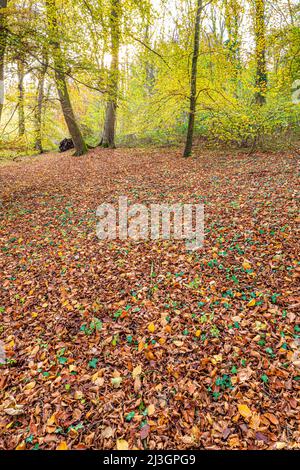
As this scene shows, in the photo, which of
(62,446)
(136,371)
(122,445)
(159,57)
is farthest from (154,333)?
(159,57)

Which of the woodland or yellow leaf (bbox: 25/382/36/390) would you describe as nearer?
the woodland

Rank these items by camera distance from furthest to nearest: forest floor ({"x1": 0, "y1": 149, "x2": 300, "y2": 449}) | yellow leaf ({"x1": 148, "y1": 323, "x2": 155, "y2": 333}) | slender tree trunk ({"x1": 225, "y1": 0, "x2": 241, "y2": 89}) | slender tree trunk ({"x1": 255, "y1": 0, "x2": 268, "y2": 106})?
slender tree trunk ({"x1": 255, "y1": 0, "x2": 268, "y2": 106}) < slender tree trunk ({"x1": 225, "y1": 0, "x2": 241, "y2": 89}) < yellow leaf ({"x1": 148, "y1": 323, "x2": 155, "y2": 333}) < forest floor ({"x1": 0, "y1": 149, "x2": 300, "y2": 449})

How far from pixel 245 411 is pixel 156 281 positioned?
6.87 ft

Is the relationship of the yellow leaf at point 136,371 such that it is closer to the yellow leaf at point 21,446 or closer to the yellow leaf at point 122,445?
the yellow leaf at point 122,445

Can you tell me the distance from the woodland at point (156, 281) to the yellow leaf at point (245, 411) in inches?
1.0

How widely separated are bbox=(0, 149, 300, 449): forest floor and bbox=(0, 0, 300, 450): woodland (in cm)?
2

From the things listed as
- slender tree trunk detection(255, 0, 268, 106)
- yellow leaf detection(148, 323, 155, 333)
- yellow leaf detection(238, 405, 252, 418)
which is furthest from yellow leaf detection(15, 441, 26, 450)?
slender tree trunk detection(255, 0, 268, 106)

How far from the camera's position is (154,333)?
3.19 metres

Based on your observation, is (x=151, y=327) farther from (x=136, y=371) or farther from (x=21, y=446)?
(x=21, y=446)

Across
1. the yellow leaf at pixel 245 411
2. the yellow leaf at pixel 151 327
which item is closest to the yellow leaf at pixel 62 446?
the yellow leaf at pixel 151 327

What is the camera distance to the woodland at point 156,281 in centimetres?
237

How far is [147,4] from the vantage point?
7.80 metres

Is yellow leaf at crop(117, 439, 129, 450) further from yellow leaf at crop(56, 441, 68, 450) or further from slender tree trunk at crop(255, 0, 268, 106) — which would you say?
slender tree trunk at crop(255, 0, 268, 106)

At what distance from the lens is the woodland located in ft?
7.77
